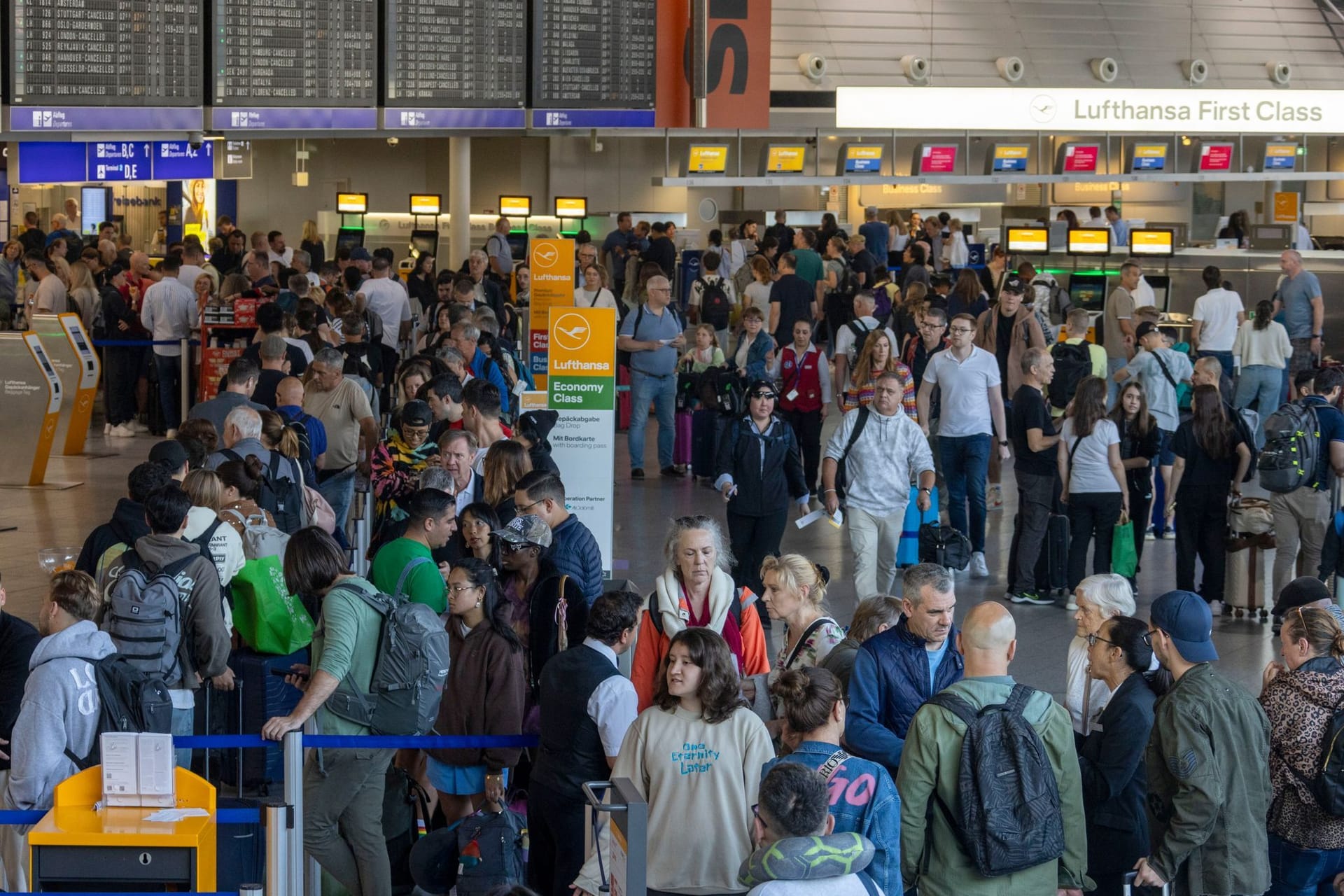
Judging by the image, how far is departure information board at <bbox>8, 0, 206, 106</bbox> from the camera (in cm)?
A: 1116

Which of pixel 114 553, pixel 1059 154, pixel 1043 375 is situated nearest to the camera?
pixel 114 553

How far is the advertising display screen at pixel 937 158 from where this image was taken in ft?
80.9

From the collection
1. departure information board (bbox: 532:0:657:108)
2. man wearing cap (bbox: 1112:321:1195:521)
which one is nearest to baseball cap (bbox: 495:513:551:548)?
man wearing cap (bbox: 1112:321:1195:521)

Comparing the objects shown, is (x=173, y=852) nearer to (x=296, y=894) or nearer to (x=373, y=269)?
(x=296, y=894)

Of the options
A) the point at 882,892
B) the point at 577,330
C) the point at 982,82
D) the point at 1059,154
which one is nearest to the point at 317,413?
the point at 577,330

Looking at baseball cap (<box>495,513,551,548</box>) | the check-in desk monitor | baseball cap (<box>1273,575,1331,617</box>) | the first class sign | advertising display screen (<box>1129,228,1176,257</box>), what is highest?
the first class sign

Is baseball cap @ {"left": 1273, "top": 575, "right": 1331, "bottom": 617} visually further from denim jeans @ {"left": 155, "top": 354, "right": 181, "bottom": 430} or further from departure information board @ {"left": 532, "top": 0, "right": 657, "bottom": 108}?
denim jeans @ {"left": 155, "top": 354, "right": 181, "bottom": 430}

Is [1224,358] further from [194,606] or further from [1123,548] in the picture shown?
[194,606]

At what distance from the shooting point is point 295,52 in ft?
39.8

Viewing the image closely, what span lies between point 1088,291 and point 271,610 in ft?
52.9

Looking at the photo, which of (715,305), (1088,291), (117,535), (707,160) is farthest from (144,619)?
(707,160)

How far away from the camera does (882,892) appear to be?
4098 millimetres

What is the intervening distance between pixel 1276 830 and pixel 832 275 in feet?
49.8

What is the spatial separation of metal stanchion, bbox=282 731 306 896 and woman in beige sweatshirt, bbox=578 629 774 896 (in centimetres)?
123
